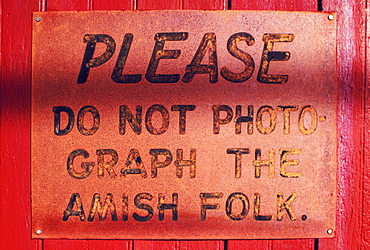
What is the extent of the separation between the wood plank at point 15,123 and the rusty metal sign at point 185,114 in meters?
0.03

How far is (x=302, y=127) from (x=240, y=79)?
0.59 feet

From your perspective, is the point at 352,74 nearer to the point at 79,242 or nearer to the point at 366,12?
the point at 366,12

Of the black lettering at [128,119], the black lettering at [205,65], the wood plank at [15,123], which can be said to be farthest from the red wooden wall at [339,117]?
the black lettering at [128,119]

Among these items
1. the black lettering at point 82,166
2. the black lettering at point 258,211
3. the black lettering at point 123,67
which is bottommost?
the black lettering at point 258,211

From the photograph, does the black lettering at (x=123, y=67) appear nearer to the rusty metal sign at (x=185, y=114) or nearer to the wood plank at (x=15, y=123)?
the rusty metal sign at (x=185, y=114)

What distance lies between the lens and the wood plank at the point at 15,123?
0.66 meters

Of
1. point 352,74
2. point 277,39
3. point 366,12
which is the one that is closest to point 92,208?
point 277,39

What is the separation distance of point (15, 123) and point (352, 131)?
0.80m

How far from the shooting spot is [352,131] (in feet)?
2.19

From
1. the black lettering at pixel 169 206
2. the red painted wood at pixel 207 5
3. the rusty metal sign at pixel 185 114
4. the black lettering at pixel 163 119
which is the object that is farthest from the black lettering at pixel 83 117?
the red painted wood at pixel 207 5

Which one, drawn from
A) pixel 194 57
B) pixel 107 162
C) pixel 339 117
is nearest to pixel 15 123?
pixel 107 162

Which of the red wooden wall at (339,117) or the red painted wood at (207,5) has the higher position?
the red painted wood at (207,5)

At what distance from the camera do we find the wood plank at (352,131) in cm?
66

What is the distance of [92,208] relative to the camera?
652mm
